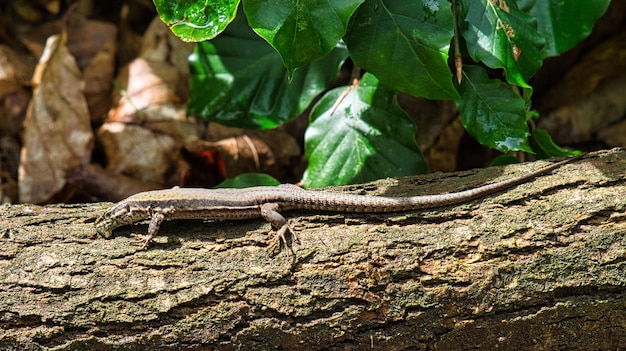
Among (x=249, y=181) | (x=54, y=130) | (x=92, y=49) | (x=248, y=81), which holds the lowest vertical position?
(x=54, y=130)

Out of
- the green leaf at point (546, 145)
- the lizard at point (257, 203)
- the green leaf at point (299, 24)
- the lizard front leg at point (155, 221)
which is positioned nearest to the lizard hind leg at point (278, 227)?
the lizard at point (257, 203)

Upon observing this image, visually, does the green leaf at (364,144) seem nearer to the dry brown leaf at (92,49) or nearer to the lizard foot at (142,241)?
the lizard foot at (142,241)

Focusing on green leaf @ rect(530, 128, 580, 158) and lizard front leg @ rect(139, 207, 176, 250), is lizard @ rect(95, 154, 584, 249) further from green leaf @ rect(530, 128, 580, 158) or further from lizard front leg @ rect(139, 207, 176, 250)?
green leaf @ rect(530, 128, 580, 158)

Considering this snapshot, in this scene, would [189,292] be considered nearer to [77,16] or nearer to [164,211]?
[164,211]

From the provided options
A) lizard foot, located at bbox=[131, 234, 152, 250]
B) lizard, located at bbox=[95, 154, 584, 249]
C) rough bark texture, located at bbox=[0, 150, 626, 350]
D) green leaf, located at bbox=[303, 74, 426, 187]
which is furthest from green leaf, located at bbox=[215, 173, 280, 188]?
rough bark texture, located at bbox=[0, 150, 626, 350]

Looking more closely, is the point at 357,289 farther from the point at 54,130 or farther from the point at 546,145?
the point at 54,130

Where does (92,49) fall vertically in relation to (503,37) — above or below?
below

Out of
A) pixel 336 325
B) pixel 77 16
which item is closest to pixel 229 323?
pixel 336 325

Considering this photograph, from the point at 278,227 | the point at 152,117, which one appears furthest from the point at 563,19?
the point at 152,117
